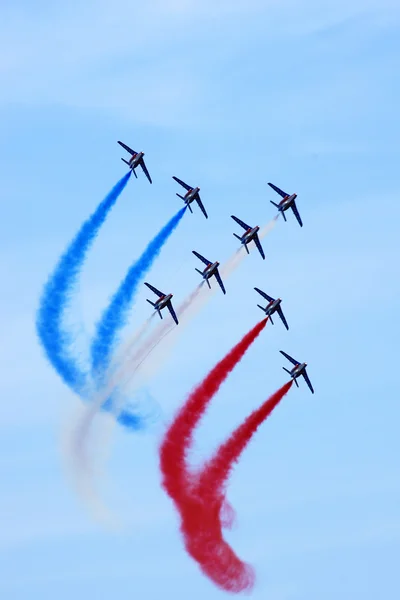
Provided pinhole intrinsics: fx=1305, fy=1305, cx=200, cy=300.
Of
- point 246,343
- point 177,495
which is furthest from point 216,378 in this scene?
point 177,495

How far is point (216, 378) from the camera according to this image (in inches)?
3287

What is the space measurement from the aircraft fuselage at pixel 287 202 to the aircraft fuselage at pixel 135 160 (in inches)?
410

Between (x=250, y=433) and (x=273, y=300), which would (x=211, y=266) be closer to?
(x=273, y=300)

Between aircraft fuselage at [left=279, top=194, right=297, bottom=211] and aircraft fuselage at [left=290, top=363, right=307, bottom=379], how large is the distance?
37.0 feet

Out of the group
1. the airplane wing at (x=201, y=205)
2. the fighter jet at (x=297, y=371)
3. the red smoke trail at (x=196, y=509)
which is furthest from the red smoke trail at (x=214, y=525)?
the airplane wing at (x=201, y=205)

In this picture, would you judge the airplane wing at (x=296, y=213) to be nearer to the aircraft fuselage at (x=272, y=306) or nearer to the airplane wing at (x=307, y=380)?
the aircraft fuselage at (x=272, y=306)

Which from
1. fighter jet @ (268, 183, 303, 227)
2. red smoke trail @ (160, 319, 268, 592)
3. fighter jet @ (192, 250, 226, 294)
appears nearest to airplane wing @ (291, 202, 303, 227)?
fighter jet @ (268, 183, 303, 227)

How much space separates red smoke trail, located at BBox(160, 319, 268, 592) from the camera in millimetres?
78875

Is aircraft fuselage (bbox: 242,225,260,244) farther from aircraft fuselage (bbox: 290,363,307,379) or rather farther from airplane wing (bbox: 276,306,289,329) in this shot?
aircraft fuselage (bbox: 290,363,307,379)

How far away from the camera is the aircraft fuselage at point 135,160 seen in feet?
291

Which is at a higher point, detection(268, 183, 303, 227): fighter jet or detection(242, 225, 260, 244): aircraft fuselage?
detection(268, 183, 303, 227): fighter jet

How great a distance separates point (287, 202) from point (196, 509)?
77.9 ft

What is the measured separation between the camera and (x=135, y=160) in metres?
89.1

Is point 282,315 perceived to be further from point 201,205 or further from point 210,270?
point 201,205
